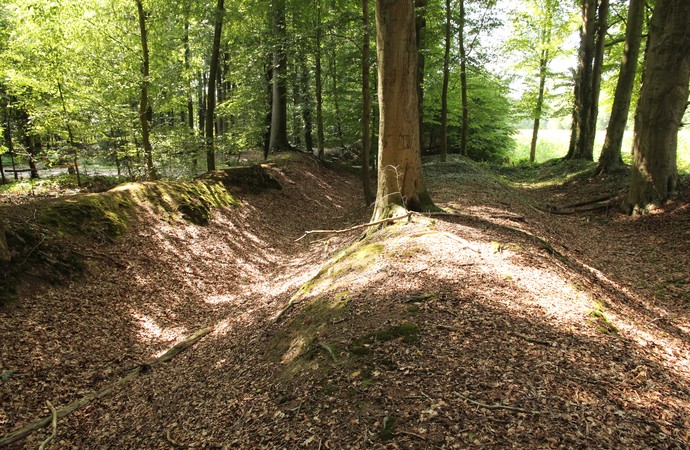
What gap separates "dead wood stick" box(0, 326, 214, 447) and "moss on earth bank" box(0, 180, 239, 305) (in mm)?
2059

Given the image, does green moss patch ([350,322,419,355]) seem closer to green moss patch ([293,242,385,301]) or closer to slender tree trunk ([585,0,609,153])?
green moss patch ([293,242,385,301])

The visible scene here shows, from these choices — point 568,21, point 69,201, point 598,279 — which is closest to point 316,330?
point 598,279

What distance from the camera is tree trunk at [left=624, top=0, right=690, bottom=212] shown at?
8.39 metres

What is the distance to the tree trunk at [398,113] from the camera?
21.9ft

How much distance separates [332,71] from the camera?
17.8 metres

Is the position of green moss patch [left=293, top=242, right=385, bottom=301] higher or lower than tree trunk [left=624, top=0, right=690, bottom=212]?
lower

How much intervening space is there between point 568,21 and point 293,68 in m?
15.1

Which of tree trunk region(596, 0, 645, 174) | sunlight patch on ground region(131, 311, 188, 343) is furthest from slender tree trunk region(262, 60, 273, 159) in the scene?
sunlight patch on ground region(131, 311, 188, 343)

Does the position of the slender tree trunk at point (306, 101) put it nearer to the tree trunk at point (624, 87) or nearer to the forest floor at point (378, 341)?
the forest floor at point (378, 341)

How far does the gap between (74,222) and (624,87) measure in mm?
14486

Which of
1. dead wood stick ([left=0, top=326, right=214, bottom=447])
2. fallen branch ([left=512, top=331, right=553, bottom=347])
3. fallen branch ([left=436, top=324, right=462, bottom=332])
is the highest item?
fallen branch ([left=436, top=324, right=462, bottom=332])

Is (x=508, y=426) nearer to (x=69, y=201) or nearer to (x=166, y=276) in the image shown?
(x=166, y=276)

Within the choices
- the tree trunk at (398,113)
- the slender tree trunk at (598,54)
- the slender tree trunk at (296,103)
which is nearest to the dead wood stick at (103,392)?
the tree trunk at (398,113)

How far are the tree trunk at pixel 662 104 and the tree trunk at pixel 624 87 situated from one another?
301 centimetres
